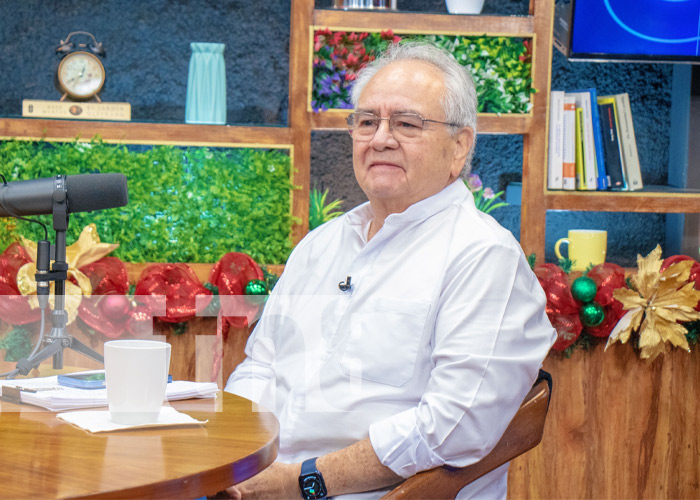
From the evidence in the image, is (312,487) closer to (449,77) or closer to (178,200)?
(449,77)

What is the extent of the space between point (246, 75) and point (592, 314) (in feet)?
5.06

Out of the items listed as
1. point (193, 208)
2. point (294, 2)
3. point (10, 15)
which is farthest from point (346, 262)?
point (10, 15)

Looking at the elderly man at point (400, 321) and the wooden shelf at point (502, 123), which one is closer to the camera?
the elderly man at point (400, 321)

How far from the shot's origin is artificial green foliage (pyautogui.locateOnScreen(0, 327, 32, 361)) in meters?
2.30

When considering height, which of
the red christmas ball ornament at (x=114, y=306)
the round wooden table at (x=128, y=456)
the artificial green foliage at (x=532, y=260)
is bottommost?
the red christmas ball ornament at (x=114, y=306)

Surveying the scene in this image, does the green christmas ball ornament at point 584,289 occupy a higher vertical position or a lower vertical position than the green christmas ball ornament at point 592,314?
higher

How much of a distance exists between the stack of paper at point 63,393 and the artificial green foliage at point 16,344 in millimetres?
1054

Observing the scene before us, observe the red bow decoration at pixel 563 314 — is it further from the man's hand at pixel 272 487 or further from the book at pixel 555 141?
the man's hand at pixel 272 487

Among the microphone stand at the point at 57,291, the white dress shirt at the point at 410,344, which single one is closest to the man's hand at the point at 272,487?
the white dress shirt at the point at 410,344

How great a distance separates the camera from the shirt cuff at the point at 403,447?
1405 mm

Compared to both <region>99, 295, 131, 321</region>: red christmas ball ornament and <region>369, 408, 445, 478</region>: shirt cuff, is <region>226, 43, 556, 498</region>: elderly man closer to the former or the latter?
<region>369, 408, 445, 478</region>: shirt cuff

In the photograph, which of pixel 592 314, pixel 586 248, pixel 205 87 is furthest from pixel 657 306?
pixel 205 87

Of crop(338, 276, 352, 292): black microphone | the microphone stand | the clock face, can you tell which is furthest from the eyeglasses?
the clock face

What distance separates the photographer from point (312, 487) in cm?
144
